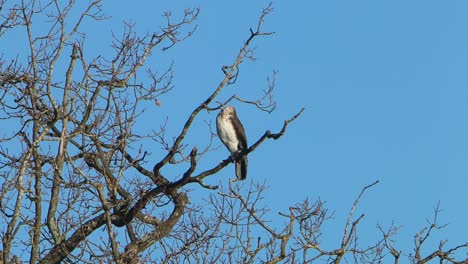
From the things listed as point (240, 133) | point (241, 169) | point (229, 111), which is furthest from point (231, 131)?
point (241, 169)

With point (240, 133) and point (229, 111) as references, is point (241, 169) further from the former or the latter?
point (229, 111)

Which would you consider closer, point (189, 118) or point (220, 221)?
point (220, 221)

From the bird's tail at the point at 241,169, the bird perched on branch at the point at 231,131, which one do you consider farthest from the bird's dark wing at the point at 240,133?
the bird's tail at the point at 241,169

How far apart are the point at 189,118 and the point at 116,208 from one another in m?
1.31

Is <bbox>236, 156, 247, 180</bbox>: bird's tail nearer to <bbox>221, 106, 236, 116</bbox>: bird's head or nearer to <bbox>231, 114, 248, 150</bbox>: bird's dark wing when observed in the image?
<bbox>231, 114, 248, 150</bbox>: bird's dark wing

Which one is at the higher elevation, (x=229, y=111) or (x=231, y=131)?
(x=229, y=111)

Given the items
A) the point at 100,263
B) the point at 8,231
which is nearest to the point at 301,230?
the point at 100,263

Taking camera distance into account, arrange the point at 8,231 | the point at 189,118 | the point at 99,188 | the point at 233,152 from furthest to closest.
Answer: the point at 233,152
the point at 189,118
the point at 8,231
the point at 99,188

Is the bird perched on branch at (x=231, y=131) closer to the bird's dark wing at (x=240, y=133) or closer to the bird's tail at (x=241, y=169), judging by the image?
the bird's dark wing at (x=240, y=133)

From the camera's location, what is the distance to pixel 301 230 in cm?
1195

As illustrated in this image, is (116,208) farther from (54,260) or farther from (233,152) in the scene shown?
Result: (233,152)

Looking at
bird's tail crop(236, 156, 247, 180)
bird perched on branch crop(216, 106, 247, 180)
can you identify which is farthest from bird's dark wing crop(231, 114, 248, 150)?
bird's tail crop(236, 156, 247, 180)

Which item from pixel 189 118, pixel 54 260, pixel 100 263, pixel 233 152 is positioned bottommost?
pixel 100 263

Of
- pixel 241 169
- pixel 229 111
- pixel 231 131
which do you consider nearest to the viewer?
pixel 241 169
